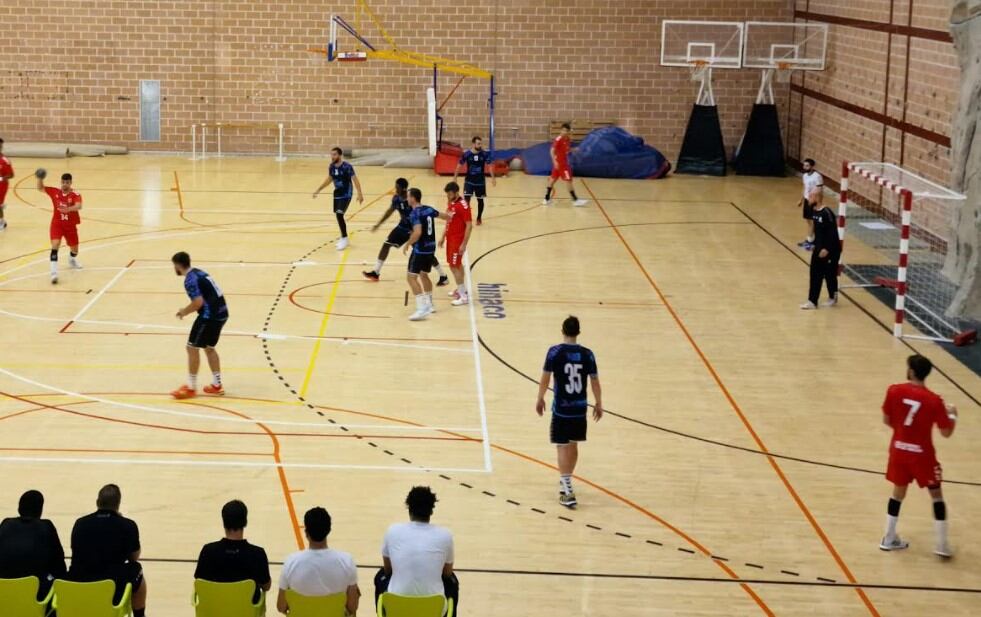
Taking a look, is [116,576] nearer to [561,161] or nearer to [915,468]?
[915,468]

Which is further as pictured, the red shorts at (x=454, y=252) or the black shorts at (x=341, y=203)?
the black shorts at (x=341, y=203)

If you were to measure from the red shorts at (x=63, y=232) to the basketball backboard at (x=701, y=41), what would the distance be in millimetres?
16409

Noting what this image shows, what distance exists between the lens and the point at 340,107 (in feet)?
Result: 114

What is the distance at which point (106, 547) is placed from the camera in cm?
823

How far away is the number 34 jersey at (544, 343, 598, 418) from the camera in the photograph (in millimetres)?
11555

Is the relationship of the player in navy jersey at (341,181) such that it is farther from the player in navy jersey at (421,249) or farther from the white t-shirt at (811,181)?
the white t-shirt at (811,181)

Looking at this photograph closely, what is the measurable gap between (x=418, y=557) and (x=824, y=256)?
12.2m

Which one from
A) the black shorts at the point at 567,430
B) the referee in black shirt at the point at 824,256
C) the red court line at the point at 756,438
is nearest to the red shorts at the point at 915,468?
the red court line at the point at 756,438

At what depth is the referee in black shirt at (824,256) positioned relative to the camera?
61.9 feet

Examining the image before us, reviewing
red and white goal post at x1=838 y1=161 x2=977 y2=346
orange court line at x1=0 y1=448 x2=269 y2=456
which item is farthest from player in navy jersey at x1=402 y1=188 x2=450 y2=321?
red and white goal post at x1=838 y1=161 x2=977 y2=346

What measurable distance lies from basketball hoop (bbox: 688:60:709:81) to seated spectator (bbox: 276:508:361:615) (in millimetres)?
24466

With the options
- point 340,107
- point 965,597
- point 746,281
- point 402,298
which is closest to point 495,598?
point 965,597

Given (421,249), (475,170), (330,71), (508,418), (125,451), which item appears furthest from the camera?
(330,71)

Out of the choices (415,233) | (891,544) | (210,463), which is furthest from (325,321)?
(891,544)
